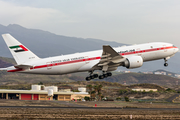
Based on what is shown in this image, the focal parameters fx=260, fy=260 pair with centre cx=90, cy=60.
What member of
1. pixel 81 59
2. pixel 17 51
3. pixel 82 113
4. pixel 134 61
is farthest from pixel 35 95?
pixel 82 113

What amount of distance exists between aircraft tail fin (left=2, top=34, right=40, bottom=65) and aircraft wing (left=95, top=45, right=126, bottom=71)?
13855 millimetres

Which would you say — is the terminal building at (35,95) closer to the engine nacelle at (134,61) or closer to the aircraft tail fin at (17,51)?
the aircraft tail fin at (17,51)

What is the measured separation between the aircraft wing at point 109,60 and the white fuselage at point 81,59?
123cm

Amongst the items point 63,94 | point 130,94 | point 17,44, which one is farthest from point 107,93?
point 17,44

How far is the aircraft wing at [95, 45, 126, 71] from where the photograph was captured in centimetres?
5119

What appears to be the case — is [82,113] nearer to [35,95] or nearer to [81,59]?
[81,59]

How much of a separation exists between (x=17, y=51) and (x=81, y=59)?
12757 millimetres

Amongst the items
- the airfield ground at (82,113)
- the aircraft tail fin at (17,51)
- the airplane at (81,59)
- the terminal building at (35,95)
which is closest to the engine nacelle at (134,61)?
the airplane at (81,59)

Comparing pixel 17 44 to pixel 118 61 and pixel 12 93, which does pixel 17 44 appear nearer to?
pixel 118 61

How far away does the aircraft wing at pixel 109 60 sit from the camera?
5119 centimetres

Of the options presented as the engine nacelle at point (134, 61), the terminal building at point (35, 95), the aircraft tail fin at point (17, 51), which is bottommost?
the terminal building at point (35, 95)

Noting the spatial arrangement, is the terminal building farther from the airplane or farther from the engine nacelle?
the engine nacelle

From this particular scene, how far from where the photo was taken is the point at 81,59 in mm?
52594

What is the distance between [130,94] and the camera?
12675 centimetres
